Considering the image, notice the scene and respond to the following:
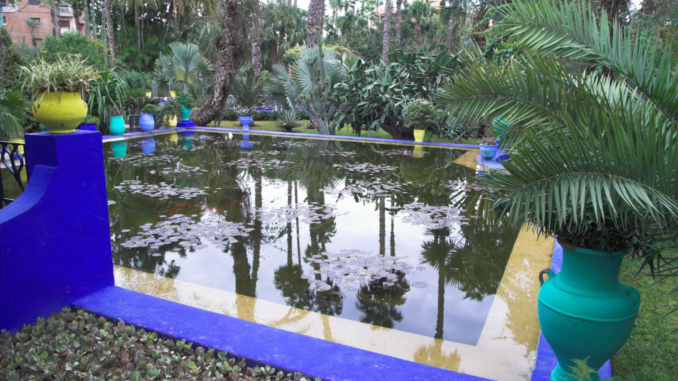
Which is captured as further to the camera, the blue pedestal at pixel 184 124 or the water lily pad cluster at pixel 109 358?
the blue pedestal at pixel 184 124

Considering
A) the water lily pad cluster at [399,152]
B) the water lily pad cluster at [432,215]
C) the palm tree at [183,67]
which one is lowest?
the water lily pad cluster at [432,215]

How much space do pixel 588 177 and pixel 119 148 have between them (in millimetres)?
12763

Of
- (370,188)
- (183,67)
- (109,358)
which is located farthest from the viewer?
(183,67)

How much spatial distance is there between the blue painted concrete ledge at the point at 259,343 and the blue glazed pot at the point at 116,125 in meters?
13.0

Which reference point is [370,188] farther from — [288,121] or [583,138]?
[288,121]

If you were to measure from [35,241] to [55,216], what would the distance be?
0.70 ft

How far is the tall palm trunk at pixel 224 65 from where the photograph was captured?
1712cm

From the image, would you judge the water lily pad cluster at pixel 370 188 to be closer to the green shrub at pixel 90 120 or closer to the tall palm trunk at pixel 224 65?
the green shrub at pixel 90 120

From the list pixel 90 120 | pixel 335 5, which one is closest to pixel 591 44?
pixel 90 120

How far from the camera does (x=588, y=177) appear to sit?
2270mm

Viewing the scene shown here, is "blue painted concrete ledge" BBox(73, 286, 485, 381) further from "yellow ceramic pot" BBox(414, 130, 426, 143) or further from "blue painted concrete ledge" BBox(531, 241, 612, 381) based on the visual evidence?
"yellow ceramic pot" BBox(414, 130, 426, 143)

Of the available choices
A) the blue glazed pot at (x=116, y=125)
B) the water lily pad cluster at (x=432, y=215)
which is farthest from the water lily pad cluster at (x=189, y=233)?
the blue glazed pot at (x=116, y=125)

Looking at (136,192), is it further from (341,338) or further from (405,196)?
(341,338)

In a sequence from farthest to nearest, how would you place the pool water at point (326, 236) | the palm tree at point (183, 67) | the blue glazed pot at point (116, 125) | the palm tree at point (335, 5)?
1. the palm tree at point (335, 5)
2. the palm tree at point (183, 67)
3. the blue glazed pot at point (116, 125)
4. the pool water at point (326, 236)
